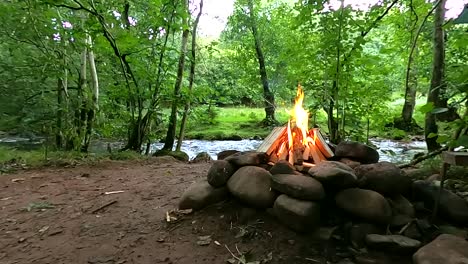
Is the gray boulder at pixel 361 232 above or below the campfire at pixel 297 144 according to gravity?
below

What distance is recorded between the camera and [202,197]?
327 centimetres

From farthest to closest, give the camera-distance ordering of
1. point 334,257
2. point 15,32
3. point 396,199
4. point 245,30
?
point 245,30 → point 15,32 → point 396,199 → point 334,257

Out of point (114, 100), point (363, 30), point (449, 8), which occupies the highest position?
point (449, 8)

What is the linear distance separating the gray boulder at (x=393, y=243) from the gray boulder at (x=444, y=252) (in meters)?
0.14

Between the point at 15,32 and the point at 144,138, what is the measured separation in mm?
3906

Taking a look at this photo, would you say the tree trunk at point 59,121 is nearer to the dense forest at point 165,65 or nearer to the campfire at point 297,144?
the dense forest at point 165,65

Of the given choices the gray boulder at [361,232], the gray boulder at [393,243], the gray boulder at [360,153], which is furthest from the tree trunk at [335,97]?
the gray boulder at [393,243]

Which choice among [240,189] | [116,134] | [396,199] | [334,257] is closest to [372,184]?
[396,199]

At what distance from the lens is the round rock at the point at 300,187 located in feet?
8.86

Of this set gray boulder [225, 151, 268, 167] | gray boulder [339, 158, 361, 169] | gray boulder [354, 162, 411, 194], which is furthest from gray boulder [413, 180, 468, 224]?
gray boulder [225, 151, 268, 167]

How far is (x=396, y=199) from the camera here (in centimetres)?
289

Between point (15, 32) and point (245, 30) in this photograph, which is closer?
point (15, 32)

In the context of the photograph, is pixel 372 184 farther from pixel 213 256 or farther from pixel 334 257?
→ pixel 213 256

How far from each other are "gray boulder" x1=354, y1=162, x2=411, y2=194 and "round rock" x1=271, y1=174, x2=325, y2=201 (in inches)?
17.8
